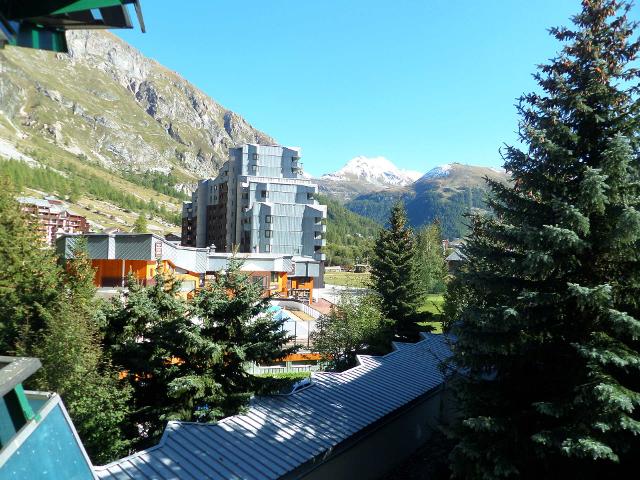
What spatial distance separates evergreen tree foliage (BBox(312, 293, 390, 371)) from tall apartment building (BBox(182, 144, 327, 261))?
33.4 m

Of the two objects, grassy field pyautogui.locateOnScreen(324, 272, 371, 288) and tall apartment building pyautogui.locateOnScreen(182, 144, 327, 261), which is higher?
tall apartment building pyautogui.locateOnScreen(182, 144, 327, 261)

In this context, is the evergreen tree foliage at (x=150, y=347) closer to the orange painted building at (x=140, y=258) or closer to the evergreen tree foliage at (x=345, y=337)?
the orange painted building at (x=140, y=258)

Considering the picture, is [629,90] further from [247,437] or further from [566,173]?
[247,437]

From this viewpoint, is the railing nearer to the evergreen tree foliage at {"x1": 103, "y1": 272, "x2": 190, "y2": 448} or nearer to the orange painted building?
the orange painted building

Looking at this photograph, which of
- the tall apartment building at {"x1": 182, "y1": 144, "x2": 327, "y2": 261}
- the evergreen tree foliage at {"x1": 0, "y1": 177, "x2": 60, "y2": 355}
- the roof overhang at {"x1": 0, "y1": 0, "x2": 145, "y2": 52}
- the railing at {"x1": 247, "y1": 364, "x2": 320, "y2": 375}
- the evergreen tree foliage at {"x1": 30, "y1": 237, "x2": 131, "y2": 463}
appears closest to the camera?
the roof overhang at {"x1": 0, "y1": 0, "x2": 145, "y2": 52}

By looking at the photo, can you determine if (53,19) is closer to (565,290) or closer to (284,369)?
(565,290)

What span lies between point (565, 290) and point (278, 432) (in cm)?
735

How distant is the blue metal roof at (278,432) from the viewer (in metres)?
9.23

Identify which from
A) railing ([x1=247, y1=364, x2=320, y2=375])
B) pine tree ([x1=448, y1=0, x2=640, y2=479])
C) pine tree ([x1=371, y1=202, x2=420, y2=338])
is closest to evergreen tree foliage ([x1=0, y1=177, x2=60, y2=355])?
pine tree ([x1=448, y1=0, x2=640, y2=479])

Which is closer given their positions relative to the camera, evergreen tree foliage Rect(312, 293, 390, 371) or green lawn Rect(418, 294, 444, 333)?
evergreen tree foliage Rect(312, 293, 390, 371)

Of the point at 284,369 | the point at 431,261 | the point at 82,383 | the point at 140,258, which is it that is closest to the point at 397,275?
the point at 284,369

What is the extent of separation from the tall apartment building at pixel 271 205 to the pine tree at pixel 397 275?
24.6 metres

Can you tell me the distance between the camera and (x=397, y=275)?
106 ft

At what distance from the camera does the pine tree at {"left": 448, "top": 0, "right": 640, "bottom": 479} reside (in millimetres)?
7719
